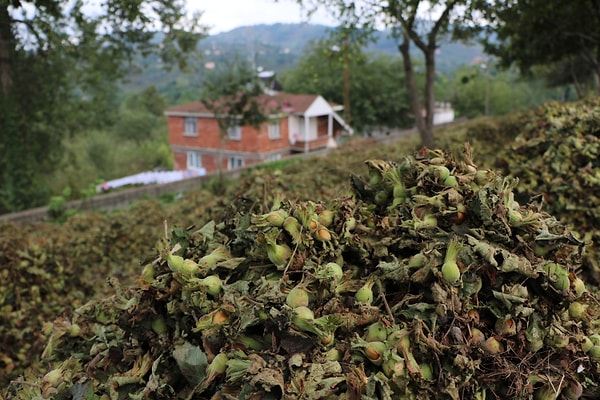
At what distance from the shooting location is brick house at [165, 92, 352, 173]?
35844 mm

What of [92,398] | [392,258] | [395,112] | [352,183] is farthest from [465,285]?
[395,112]

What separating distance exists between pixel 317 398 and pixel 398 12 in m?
9.04

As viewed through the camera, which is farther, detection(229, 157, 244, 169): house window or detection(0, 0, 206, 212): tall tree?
detection(229, 157, 244, 169): house window

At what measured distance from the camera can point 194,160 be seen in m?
39.0

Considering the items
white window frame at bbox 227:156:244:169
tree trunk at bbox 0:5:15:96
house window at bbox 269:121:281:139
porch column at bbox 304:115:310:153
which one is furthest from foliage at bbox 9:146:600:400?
porch column at bbox 304:115:310:153

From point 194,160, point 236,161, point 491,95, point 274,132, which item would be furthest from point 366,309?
point 491,95

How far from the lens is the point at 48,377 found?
1.90 meters

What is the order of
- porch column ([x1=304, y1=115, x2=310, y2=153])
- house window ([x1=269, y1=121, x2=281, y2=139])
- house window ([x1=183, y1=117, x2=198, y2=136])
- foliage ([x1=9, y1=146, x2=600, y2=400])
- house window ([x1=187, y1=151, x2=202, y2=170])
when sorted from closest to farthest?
foliage ([x1=9, y1=146, x2=600, y2=400]), house window ([x1=269, y1=121, x2=281, y2=139]), house window ([x1=183, y1=117, x2=198, y2=136]), porch column ([x1=304, y1=115, x2=310, y2=153]), house window ([x1=187, y1=151, x2=202, y2=170])

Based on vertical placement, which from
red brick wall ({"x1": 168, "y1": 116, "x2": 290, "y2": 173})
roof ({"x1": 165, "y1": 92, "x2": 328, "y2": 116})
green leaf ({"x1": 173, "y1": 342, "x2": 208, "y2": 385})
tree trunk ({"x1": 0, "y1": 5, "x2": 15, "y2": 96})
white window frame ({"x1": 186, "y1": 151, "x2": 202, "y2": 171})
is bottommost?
white window frame ({"x1": 186, "y1": 151, "x2": 202, "y2": 171})

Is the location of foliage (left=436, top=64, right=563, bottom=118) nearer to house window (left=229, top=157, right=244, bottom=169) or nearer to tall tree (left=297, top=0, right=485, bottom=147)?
house window (left=229, top=157, right=244, bottom=169)

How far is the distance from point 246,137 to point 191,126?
5.31 metres

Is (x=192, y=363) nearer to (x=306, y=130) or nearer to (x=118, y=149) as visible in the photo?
(x=306, y=130)

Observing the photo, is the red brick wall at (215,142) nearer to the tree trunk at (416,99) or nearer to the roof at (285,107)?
the roof at (285,107)

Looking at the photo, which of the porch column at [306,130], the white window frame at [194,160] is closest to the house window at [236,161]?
the white window frame at [194,160]
